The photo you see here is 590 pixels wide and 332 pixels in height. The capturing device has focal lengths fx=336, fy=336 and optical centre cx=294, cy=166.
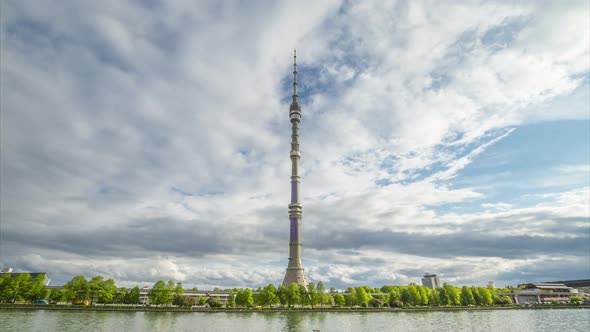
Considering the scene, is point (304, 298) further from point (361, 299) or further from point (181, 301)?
point (181, 301)

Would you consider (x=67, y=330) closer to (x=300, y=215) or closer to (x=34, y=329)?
(x=34, y=329)

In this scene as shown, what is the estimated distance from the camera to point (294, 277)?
587 feet

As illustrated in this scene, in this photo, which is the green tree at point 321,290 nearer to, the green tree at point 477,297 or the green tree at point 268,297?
the green tree at point 268,297

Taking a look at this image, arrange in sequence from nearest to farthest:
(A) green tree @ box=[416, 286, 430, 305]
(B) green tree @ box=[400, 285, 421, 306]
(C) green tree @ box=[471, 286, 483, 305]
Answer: (B) green tree @ box=[400, 285, 421, 306]
(A) green tree @ box=[416, 286, 430, 305]
(C) green tree @ box=[471, 286, 483, 305]

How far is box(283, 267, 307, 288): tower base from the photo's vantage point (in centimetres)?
17725

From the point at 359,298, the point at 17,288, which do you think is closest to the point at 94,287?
the point at 17,288

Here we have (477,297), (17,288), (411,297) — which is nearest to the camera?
(17,288)

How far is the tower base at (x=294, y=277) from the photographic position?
177m

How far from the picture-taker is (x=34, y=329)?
5675 cm

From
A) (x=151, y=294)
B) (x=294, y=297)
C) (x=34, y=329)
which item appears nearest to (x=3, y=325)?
(x=34, y=329)

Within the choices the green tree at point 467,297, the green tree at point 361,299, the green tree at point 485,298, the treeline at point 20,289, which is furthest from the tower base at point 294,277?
the treeline at point 20,289

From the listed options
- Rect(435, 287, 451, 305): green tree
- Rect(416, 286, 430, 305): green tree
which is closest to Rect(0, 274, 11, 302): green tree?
Rect(416, 286, 430, 305): green tree

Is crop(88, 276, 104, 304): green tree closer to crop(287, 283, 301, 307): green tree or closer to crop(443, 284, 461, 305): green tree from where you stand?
crop(287, 283, 301, 307): green tree

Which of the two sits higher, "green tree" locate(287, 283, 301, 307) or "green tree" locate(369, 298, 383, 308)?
"green tree" locate(287, 283, 301, 307)
